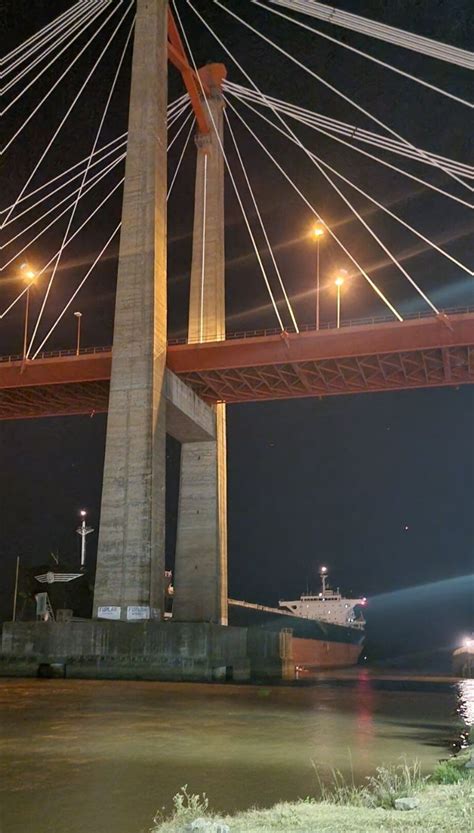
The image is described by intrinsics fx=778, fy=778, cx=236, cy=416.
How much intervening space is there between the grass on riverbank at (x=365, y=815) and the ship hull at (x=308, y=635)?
53750mm

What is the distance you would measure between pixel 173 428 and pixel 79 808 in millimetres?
32388

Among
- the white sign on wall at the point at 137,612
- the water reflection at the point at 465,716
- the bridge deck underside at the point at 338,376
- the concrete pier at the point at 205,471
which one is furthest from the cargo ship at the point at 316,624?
the water reflection at the point at 465,716

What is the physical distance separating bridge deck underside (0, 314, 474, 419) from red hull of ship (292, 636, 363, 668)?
99.4 feet

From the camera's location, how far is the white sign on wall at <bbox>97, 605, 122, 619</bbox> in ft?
100

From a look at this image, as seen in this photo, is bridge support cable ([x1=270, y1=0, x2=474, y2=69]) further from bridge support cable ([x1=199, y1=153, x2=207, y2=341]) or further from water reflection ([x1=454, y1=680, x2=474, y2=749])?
water reflection ([x1=454, y1=680, x2=474, y2=749])

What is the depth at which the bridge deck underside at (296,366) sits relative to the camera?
36.0m

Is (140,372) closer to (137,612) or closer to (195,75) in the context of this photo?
(137,612)

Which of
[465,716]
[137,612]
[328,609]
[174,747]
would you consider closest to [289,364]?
[137,612]

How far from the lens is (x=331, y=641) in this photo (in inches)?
3076

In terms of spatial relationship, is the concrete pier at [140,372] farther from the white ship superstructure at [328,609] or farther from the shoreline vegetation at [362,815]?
the white ship superstructure at [328,609]

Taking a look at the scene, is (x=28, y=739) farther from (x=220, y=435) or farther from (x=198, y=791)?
(x=220, y=435)

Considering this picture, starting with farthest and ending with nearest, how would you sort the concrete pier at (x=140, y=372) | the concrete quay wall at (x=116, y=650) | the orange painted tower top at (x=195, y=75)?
the orange painted tower top at (x=195, y=75), the concrete pier at (x=140, y=372), the concrete quay wall at (x=116, y=650)

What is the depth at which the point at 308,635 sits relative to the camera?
7300 cm

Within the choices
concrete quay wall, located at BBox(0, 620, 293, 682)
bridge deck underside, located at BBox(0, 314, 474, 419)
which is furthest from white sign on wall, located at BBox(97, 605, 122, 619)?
bridge deck underside, located at BBox(0, 314, 474, 419)
